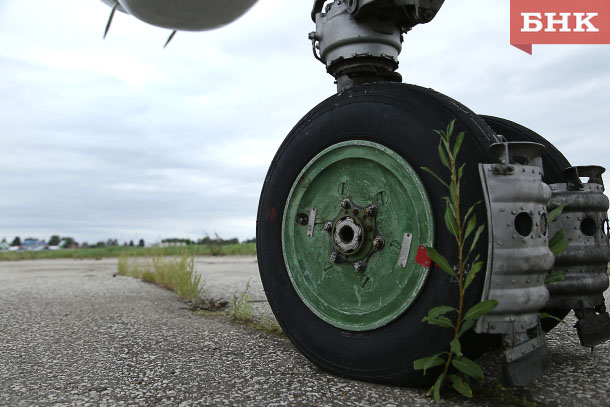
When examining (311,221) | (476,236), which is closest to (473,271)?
(476,236)

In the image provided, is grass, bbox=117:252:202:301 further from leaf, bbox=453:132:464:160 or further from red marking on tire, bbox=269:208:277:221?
leaf, bbox=453:132:464:160

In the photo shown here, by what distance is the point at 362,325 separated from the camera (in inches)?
64.0

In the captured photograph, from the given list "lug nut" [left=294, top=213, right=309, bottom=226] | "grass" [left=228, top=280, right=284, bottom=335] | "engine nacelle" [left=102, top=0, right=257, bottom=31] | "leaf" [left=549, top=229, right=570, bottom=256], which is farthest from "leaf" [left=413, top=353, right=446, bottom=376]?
"engine nacelle" [left=102, top=0, right=257, bottom=31]

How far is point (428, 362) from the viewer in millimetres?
1338

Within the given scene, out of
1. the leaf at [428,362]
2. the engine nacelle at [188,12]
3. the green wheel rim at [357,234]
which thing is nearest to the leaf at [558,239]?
the green wheel rim at [357,234]

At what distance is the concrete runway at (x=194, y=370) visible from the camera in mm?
1462

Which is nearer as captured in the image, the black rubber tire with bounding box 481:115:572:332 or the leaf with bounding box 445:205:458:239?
the leaf with bounding box 445:205:458:239

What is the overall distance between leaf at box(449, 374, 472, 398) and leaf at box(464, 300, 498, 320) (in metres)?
0.20

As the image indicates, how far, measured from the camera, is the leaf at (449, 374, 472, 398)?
132 cm

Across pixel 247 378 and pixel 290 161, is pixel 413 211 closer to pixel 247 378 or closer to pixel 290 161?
pixel 290 161

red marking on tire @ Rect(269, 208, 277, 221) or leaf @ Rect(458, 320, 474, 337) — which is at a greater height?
red marking on tire @ Rect(269, 208, 277, 221)

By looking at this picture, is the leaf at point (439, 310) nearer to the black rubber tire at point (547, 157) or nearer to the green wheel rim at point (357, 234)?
the green wheel rim at point (357, 234)

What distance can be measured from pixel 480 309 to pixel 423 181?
447 mm

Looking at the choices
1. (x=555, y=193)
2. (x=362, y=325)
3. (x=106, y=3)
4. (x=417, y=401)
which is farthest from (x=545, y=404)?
(x=106, y=3)
